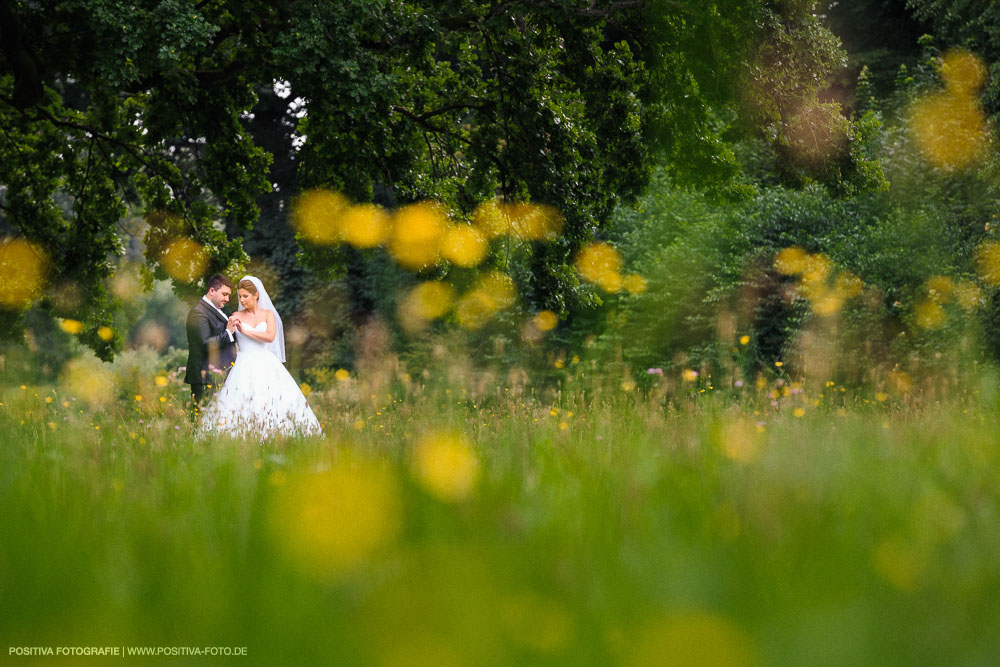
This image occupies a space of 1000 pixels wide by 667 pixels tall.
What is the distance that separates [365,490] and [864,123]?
8.62m

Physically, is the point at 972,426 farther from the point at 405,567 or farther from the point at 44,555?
the point at 44,555

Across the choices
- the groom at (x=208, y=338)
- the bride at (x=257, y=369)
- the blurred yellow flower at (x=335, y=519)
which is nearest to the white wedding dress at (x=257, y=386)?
the bride at (x=257, y=369)

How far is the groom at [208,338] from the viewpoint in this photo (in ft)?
27.1

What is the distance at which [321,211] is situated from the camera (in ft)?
31.6

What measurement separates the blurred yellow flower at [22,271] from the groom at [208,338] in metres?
2.98

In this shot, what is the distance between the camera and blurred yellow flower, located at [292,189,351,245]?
31.4 feet

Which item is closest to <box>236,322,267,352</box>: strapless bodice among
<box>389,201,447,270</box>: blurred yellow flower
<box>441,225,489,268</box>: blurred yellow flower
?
<box>389,201,447,270</box>: blurred yellow flower

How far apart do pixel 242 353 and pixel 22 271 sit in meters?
3.87

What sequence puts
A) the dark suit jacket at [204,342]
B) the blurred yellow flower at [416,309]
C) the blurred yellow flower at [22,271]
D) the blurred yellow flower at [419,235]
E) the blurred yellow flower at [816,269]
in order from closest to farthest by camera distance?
the dark suit jacket at [204,342], the blurred yellow flower at [419,235], the blurred yellow flower at [22,271], the blurred yellow flower at [816,269], the blurred yellow flower at [416,309]

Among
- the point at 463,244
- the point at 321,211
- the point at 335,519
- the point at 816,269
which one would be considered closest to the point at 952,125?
the point at 816,269

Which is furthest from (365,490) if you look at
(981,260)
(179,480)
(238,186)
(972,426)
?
(981,260)

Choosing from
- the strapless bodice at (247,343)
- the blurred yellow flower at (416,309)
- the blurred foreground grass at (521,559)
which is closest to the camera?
the blurred foreground grass at (521,559)

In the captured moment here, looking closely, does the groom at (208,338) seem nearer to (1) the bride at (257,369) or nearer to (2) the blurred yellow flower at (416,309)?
(1) the bride at (257,369)

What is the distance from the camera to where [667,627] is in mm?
1330
